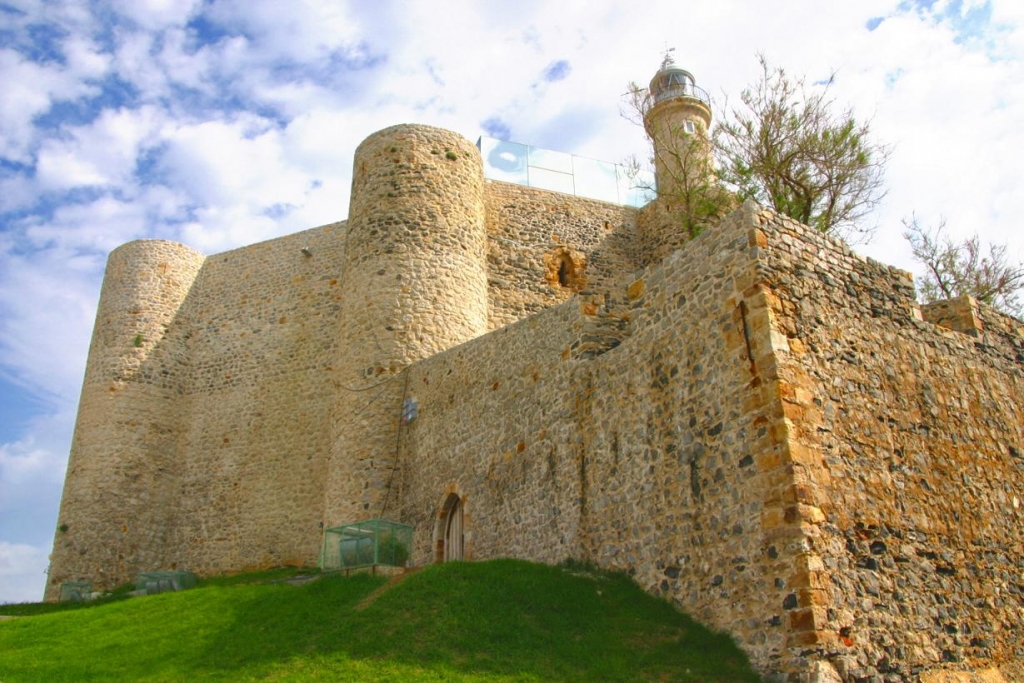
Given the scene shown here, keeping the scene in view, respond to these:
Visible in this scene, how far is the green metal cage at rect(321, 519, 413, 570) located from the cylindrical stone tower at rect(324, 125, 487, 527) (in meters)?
2.79

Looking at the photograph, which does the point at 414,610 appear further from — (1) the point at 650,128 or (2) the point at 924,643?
(1) the point at 650,128

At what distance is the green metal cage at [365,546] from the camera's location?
476 inches

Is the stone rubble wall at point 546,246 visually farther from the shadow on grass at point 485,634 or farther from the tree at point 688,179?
the shadow on grass at point 485,634

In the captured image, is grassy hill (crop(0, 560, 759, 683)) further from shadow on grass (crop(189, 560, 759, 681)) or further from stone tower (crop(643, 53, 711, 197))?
stone tower (crop(643, 53, 711, 197))

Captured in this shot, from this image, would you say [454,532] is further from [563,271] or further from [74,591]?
[74,591]

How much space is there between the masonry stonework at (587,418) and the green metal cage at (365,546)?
1.39 m

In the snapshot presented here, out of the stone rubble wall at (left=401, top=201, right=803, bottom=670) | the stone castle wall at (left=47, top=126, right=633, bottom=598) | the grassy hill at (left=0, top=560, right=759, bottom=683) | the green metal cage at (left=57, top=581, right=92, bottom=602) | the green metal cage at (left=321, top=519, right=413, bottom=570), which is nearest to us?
the grassy hill at (left=0, top=560, right=759, bottom=683)

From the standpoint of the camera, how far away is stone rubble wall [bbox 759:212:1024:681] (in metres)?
7.89

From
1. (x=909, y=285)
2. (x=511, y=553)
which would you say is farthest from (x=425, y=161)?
(x=909, y=285)

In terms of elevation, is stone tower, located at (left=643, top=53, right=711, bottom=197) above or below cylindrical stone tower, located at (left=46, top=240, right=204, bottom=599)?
above

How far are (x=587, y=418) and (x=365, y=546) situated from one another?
376 centimetres

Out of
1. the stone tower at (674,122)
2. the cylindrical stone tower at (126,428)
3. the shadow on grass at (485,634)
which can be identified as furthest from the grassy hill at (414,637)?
the stone tower at (674,122)

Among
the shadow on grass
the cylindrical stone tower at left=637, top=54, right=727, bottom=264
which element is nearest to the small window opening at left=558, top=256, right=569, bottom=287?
the cylindrical stone tower at left=637, top=54, right=727, bottom=264

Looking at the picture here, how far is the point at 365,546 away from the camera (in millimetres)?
12141
